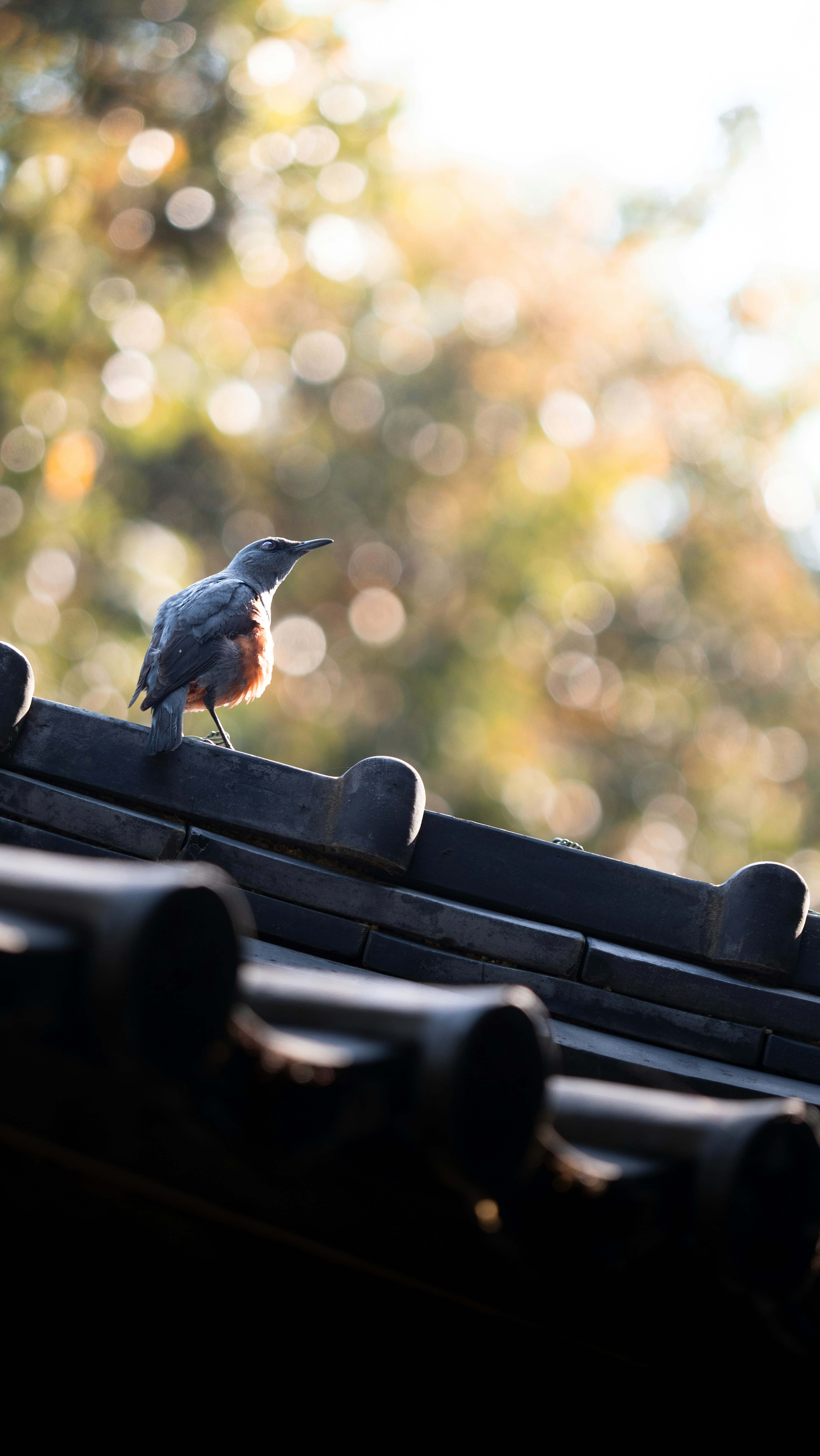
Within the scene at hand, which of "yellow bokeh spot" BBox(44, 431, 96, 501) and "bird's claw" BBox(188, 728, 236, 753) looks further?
"yellow bokeh spot" BBox(44, 431, 96, 501)

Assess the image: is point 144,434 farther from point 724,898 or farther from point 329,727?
point 724,898

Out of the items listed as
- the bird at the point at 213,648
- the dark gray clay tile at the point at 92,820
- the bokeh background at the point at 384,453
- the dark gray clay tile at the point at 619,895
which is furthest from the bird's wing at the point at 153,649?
the bokeh background at the point at 384,453

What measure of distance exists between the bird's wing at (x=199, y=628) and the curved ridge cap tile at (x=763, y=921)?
8.25 ft

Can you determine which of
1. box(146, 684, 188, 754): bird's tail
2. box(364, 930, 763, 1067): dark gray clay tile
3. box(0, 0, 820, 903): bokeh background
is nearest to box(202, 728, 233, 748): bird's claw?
box(146, 684, 188, 754): bird's tail

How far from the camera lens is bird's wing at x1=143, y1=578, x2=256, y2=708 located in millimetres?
5156

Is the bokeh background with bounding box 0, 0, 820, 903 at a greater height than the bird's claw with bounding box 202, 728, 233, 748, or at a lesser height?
greater

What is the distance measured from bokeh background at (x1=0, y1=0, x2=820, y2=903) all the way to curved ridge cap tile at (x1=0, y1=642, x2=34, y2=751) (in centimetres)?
1168

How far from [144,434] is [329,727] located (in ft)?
20.1

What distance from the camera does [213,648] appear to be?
17.6 feet

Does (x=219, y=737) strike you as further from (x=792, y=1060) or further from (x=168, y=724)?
(x=792, y=1060)

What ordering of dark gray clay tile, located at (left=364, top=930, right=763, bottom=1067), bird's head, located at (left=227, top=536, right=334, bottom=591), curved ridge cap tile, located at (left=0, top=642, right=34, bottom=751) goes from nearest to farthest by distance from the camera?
dark gray clay tile, located at (left=364, top=930, right=763, bottom=1067) → curved ridge cap tile, located at (left=0, top=642, right=34, bottom=751) → bird's head, located at (left=227, top=536, right=334, bottom=591)

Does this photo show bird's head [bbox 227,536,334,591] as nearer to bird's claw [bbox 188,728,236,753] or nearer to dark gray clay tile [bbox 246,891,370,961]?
bird's claw [bbox 188,728,236,753]

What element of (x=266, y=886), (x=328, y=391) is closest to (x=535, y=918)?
(x=266, y=886)

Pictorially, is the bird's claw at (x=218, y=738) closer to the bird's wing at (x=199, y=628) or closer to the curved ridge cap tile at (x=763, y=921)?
the bird's wing at (x=199, y=628)
